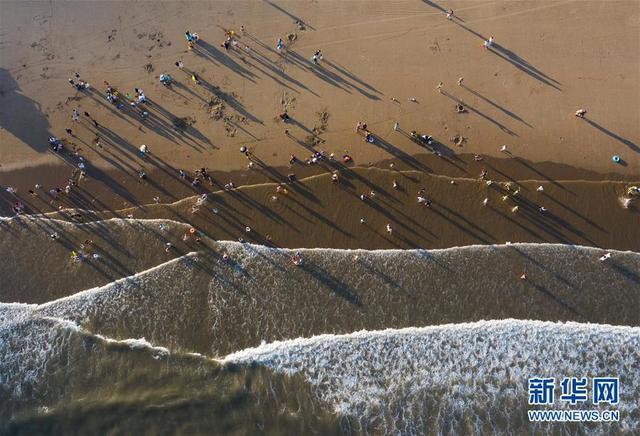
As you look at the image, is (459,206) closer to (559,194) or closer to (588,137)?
(559,194)

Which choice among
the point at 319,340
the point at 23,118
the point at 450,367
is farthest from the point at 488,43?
the point at 23,118

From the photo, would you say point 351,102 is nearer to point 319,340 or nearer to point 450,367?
point 319,340

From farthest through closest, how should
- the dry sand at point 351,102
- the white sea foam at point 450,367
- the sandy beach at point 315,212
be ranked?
the dry sand at point 351,102 → the sandy beach at point 315,212 → the white sea foam at point 450,367

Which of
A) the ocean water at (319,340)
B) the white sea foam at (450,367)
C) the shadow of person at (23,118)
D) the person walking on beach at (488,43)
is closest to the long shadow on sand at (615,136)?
the ocean water at (319,340)

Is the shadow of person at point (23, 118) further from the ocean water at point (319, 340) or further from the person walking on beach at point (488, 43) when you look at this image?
the person walking on beach at point (488, 43)

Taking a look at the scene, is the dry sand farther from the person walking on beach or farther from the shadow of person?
the person walking on beach

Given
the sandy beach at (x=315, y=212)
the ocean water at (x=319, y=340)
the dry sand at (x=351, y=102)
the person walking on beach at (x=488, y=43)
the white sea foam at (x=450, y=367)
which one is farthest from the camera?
the person walking on beach at (x=488, y=43)
